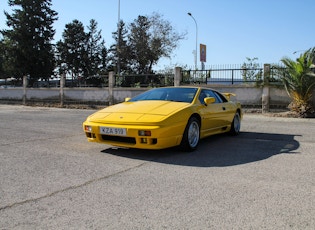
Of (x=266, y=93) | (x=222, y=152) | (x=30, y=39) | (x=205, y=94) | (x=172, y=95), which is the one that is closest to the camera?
(x=222, y=152)

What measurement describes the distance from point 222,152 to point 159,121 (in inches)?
56.5

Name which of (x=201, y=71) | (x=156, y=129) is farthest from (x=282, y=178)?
(x=201, y=71)

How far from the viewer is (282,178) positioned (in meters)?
4.22

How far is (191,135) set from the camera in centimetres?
588

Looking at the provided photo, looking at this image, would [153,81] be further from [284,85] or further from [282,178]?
[282,178]

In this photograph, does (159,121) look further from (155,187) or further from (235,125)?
(235,125)

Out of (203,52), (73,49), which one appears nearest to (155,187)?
(203,52)

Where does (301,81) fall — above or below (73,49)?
below

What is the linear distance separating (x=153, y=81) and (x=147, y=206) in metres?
17.5

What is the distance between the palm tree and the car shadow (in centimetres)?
714

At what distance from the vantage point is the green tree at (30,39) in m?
44.6

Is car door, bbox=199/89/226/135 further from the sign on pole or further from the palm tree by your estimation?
the sign on pole

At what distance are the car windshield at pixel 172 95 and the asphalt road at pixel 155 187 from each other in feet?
3.44

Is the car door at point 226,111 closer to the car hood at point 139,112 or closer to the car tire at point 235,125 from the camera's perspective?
the car tire at point 235,125
